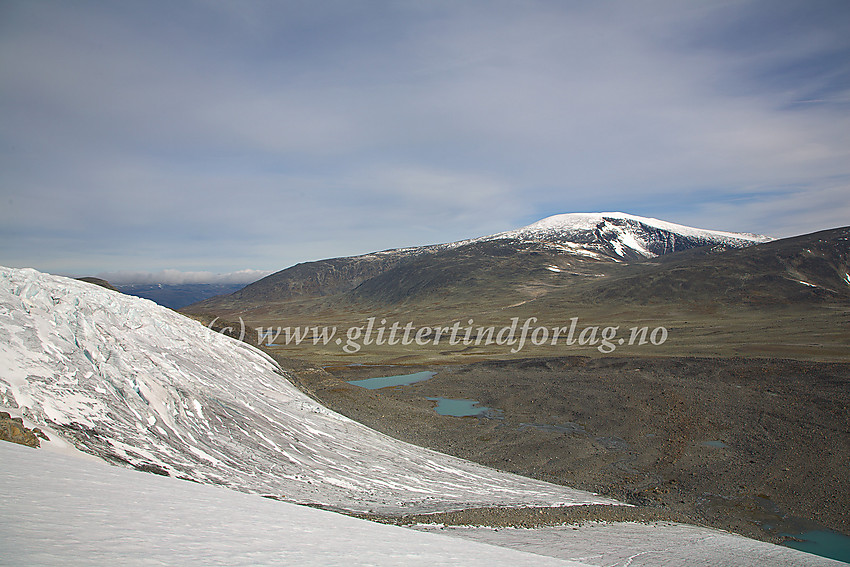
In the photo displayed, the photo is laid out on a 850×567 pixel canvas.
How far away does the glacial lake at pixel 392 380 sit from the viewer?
1932 inches

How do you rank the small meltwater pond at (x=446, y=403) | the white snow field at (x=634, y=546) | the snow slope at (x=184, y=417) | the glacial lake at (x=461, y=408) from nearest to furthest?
the white snow field at (x=634, y=546) < the snow slope at (x=184, y=417) < the glacial lake at (x=461, y=408) < the small meltwater pond at (x=446, y=403)

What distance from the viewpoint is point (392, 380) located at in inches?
2037

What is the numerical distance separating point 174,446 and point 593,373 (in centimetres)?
4156

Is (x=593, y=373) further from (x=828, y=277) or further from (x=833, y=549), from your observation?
(x=828, y=277)

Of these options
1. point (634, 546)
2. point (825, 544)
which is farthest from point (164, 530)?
point (825, 544)

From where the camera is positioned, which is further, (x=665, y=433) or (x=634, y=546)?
(x=665, y=433)

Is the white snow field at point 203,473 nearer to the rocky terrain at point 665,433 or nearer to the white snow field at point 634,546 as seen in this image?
the white snow field at point 634,546

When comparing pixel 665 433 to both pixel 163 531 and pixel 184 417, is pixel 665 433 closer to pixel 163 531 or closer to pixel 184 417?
pixel 184 417

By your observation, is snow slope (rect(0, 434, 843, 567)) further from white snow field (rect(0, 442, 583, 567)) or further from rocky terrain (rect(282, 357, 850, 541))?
rocky terrain (rect(282, 357, 850, 541))

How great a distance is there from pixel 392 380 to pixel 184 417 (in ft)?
119

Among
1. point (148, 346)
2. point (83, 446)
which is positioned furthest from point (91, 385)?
point (148, 346)

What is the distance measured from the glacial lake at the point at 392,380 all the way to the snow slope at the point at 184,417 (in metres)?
25.3

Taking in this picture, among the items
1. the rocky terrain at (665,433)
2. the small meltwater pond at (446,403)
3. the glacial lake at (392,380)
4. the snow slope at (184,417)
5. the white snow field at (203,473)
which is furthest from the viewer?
the glacial lake at (392,380)

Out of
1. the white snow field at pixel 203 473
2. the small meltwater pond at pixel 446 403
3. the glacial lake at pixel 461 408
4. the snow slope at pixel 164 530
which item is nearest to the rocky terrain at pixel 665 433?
the glacial lake at pixel 461 408
